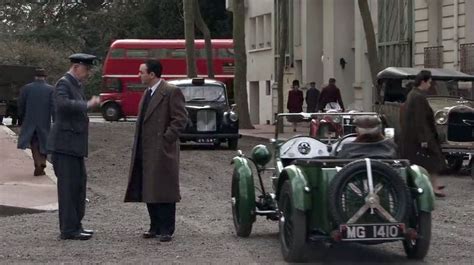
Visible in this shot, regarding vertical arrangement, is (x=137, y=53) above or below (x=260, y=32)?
below

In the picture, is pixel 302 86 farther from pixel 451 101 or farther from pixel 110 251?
pixel 110 251

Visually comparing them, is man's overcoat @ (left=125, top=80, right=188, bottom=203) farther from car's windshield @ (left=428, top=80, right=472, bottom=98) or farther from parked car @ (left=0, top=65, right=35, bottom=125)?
parked car @ (left=0, top=65, right=35, bottom=125)

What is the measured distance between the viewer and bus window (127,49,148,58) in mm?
48312

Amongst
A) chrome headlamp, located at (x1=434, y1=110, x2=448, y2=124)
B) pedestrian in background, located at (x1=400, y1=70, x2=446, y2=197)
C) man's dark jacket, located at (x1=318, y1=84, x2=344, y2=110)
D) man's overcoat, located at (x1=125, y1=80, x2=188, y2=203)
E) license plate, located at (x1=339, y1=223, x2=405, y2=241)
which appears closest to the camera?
license plate, located at (x1=339, y1=223, x2=405, y2=241)

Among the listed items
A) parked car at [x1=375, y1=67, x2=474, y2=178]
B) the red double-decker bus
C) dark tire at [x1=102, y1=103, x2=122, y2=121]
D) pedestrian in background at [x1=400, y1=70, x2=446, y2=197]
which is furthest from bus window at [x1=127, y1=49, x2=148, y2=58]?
pedestrian in background at [x1=400, y1=70, x2=446, y2=197]

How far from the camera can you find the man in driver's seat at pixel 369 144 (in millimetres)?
9703

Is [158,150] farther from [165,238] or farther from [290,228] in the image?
[290,228]

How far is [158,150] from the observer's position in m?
10.7

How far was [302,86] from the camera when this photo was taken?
4131 cm

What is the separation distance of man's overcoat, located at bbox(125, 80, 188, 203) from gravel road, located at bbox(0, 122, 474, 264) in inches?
21.7

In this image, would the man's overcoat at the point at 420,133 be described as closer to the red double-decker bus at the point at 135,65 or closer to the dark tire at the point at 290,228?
the dark tire at the point at 290,228

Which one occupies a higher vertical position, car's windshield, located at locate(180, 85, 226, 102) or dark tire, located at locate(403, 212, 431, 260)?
car's windshield, located at locate(180, 85, 226, 102)

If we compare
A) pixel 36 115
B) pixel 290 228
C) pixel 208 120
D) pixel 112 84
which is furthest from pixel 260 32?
pixel 290 228

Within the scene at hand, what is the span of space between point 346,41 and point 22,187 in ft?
79.2
